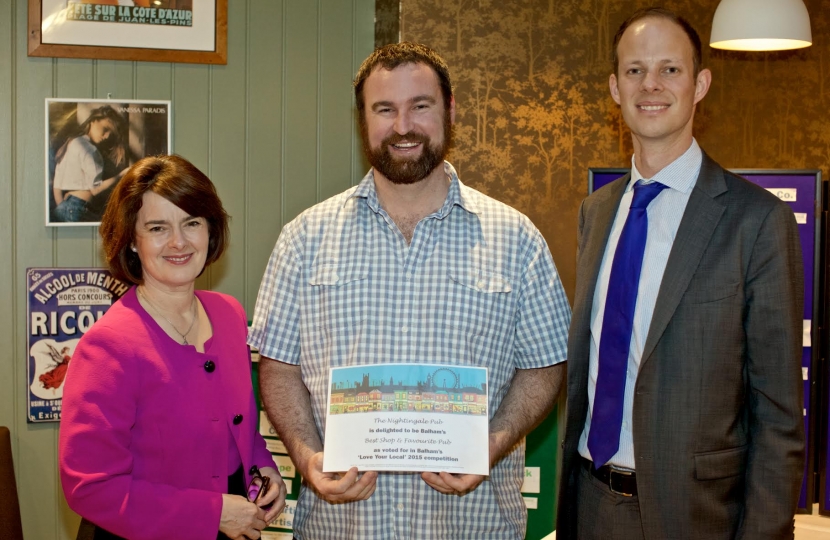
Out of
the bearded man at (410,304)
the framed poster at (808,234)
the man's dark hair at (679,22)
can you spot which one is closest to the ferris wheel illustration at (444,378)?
the bearded man at (410,304)

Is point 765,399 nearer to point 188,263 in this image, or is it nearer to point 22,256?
point 188,263

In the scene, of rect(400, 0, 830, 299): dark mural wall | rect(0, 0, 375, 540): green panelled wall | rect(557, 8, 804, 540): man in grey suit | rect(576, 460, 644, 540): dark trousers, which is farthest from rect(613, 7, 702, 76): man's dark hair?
rect(0, 0, 375, 540): green panelled wall

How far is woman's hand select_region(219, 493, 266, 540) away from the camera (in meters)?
1.97

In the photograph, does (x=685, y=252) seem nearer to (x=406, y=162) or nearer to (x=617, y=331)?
(x=617, y=331)

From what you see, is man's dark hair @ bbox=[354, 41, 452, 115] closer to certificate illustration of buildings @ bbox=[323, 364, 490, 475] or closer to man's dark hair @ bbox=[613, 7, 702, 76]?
man's dark hair @ bbox=[613, 7, 702, 76]

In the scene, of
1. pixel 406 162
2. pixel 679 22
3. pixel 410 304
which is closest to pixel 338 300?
pixel 410 304

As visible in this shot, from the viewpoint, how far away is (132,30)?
332cm

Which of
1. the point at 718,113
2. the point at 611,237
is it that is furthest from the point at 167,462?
the point at 718,113

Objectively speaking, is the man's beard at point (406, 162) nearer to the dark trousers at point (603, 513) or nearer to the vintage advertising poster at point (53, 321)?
the dark trousers at point (603, 513)

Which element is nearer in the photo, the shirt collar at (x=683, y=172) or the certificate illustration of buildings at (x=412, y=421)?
the certificate illustration of buildings at (x=412, y=421)

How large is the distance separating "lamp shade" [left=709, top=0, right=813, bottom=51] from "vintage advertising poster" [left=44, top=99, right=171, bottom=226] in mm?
2357

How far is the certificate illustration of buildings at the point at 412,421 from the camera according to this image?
1804 millimetres

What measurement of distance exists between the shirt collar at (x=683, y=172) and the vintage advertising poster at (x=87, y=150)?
229 centimetres

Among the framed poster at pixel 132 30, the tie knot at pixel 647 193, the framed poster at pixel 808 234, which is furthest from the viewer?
the framed poster at pixel 132 30
